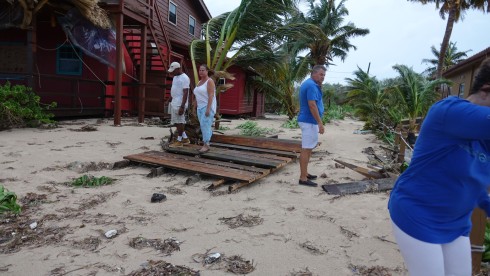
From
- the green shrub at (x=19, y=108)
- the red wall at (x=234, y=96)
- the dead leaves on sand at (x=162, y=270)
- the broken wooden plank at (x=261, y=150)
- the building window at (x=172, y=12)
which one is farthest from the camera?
the red wall at (x=234, y=96)

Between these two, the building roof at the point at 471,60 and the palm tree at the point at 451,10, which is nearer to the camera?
the building roof at the point at 471,60

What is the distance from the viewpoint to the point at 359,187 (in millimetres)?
4961

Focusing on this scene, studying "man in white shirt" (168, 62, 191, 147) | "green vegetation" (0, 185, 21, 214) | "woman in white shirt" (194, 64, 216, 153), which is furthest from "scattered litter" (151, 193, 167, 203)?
"man in white shirt" (168, 62, 191, 147)

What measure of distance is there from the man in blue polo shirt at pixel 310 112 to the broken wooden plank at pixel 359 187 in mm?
341

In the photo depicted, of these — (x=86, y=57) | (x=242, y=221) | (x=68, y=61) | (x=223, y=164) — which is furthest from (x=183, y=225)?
(x=68, y=61)

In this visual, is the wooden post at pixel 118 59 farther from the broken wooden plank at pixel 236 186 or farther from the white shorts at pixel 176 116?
the broken wooden plank at pixel 236 186

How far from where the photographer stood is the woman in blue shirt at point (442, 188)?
1.46 metres

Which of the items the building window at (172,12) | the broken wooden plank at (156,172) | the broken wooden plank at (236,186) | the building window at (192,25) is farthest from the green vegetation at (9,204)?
the building window at (192,25)

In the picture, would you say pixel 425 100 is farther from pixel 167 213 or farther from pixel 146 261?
pixel 146 261

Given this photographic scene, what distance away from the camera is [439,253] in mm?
1520

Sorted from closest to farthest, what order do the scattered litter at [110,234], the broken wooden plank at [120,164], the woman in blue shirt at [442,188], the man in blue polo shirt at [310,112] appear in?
the woman in blue shirt at [442,188], the scattered litter at [110,234], the man in blue polo shirt at [310,112], the broken wooden plank at [120,164]

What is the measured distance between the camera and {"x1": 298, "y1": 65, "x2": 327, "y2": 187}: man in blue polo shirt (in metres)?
5.09

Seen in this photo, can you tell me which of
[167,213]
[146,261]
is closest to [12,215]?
[167,213]

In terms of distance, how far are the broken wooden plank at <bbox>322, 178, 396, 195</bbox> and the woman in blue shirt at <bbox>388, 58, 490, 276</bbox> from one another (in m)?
3.25
